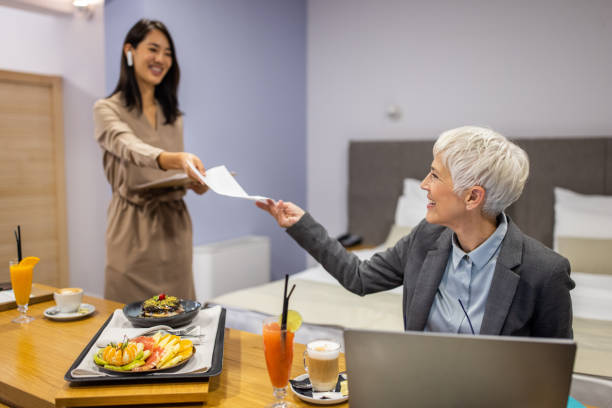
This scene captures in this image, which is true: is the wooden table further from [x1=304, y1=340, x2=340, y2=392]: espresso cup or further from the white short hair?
the white short hair

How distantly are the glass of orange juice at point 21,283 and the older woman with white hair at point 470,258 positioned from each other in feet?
2.54

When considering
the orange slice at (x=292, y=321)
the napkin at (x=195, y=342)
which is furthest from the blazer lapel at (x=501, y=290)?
the napkin at (x=195, y=342)

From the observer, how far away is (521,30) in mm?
3529

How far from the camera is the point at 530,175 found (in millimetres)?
3482

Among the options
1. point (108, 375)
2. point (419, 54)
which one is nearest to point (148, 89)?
point (108, 375)

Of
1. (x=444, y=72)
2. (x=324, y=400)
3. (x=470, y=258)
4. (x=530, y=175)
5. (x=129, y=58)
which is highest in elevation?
(x=444, y=72)

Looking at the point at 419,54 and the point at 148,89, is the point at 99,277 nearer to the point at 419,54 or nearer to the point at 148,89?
the point at 148,89

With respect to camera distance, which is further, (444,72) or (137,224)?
(444,72)

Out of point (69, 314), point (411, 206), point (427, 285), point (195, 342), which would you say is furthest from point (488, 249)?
point (411, 206)

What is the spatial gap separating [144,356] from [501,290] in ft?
2.70

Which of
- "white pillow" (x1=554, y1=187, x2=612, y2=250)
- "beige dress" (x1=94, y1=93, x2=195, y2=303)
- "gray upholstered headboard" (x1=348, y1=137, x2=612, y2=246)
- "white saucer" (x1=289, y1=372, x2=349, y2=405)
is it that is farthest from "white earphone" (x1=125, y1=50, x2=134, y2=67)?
"white pillow" (x1=554, y1=187, x2=612, y2=250)

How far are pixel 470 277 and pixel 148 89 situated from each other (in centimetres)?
164

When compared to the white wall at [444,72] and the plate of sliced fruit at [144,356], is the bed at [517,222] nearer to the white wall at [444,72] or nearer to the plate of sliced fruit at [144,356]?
the white wall at [444,72]

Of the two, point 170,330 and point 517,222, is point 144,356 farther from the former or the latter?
point 517,222
